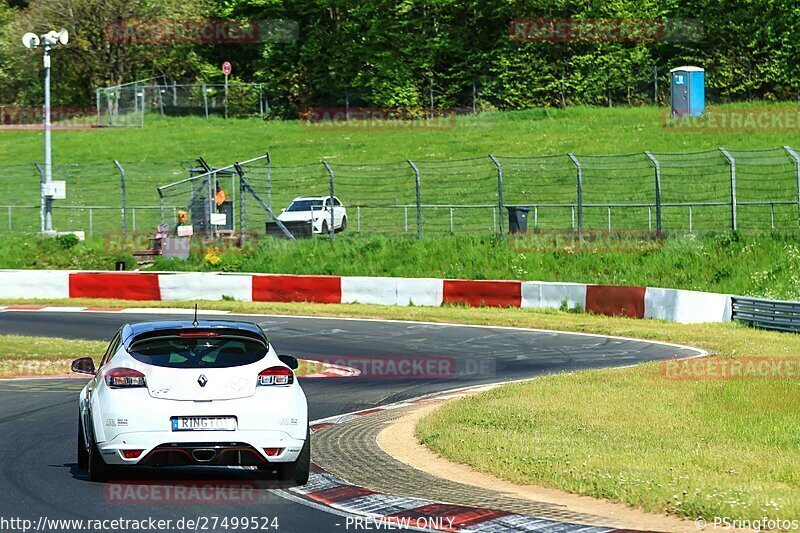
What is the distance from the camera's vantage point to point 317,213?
1624 inches

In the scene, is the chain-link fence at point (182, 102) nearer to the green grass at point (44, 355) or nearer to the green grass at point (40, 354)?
the green grass at point (40, 354)

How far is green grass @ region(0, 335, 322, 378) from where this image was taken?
19.0 metres

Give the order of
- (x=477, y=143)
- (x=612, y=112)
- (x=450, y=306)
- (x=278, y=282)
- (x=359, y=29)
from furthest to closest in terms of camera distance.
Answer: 1. (x=359, y=29)
2. (x=612, y=112)
3. (x=477, y=143)
4. (x=278, y=282)
5. (x=450, y=306)

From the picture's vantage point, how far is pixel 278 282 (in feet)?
103

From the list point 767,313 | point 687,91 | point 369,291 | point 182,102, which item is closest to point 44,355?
point 369,291

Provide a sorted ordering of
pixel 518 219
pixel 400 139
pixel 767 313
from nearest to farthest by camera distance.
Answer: pixel 767 313 < pixel 518 219 < pixel 400 139

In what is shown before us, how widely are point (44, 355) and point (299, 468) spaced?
11.3 meters

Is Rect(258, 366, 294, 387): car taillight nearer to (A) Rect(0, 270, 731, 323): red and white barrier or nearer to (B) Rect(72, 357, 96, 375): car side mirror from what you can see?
(B) Rect(72, 357, 96, 375): car side mirror

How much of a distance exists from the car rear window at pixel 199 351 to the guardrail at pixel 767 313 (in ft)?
51.1

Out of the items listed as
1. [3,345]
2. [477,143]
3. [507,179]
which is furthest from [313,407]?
[477,143]

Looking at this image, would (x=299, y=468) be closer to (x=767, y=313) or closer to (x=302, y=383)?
(x=302, y=383)

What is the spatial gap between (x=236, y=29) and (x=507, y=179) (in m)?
37.2

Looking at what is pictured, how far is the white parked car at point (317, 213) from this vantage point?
1585 inches

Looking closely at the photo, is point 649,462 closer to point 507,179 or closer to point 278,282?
point 278,282
